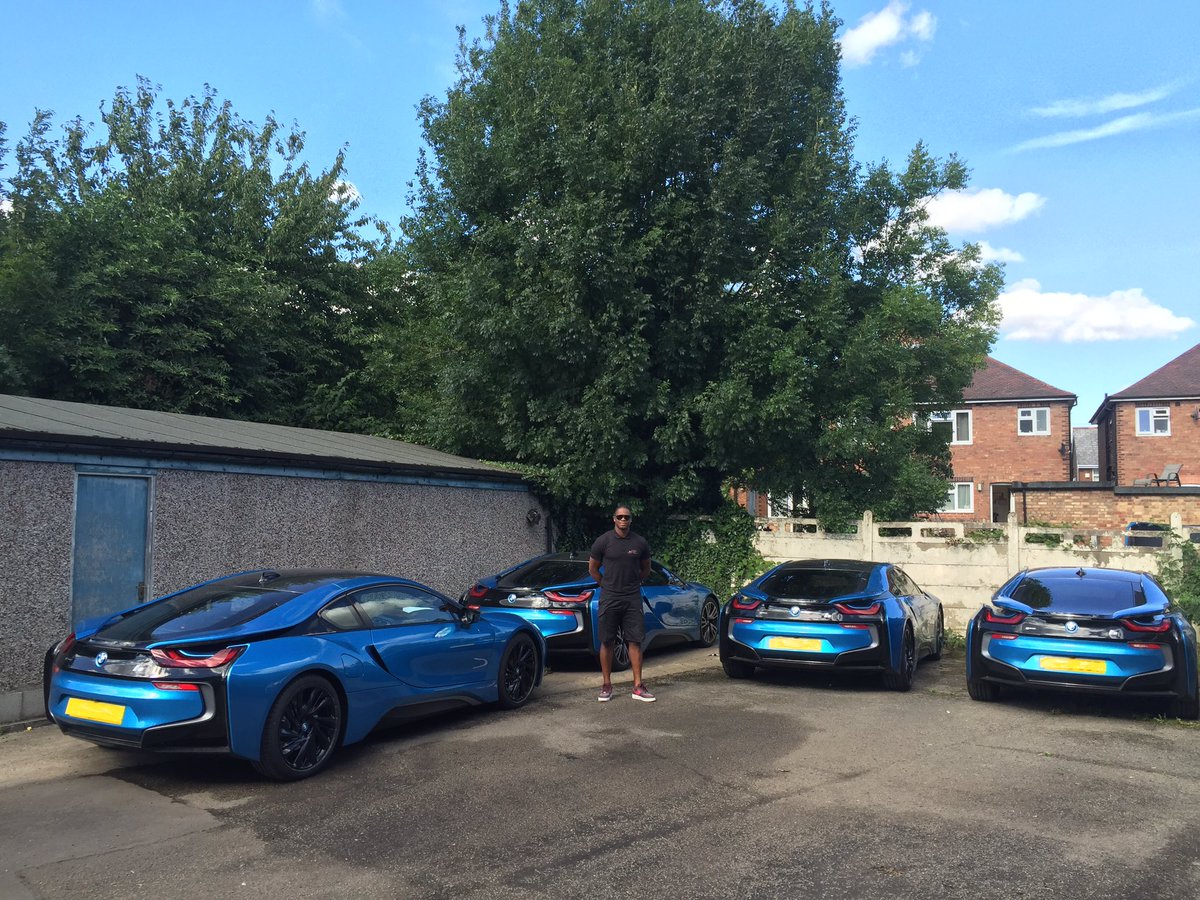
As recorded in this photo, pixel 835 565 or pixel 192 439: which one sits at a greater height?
pixel 192 439

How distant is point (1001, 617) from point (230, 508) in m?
7.80

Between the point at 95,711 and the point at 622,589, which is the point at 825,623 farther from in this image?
the point at 95,711

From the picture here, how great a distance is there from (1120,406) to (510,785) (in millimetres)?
34228

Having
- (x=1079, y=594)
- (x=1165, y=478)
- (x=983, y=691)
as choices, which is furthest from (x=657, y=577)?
(x=1165, y=478)

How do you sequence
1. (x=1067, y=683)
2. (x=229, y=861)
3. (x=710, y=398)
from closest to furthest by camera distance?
(x=229, y=861)
(x=1067, y=683)
(x=710, y=398)

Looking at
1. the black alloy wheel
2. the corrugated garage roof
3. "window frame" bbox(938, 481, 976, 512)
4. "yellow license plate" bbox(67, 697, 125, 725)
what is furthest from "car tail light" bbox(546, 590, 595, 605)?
"window frame" bbox(938, 481, 976, 512)

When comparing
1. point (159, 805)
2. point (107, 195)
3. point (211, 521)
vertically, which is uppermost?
point (107, 195)

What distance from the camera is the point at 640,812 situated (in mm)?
5105

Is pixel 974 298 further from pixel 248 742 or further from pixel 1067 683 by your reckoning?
pixel 248 742

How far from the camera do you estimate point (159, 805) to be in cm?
525

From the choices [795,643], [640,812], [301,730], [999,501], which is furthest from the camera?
[999,501]

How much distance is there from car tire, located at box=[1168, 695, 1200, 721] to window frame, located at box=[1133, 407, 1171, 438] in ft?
95.2

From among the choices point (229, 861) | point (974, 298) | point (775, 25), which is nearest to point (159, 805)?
point (229, 861)

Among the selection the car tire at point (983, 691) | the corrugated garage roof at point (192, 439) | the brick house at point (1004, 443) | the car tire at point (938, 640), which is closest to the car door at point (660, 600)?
the car tire at point (938, 640)
